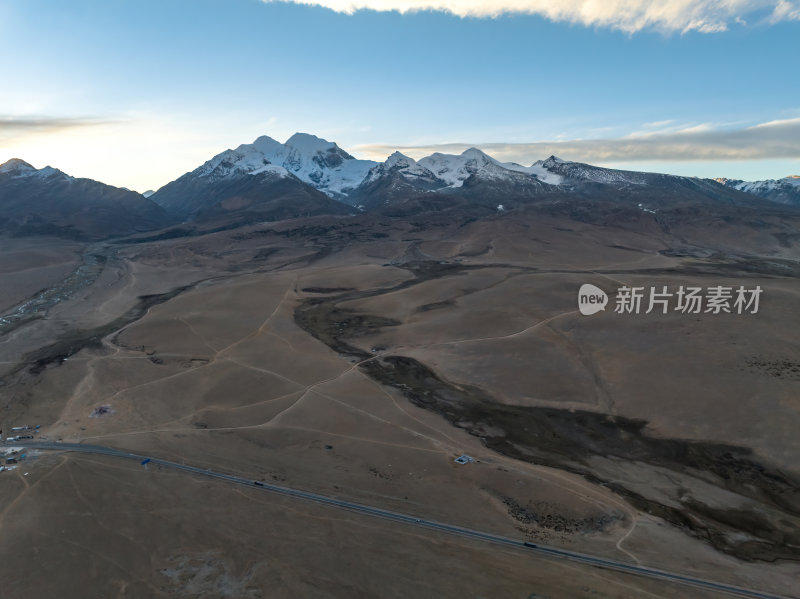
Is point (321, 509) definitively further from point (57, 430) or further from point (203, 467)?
point (57, 430)

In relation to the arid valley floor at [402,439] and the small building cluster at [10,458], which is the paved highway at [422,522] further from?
the small building cluster at [10,458]

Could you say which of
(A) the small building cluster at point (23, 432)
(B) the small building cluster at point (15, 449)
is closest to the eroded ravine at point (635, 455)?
(A) the small building cluster at point (23, 432)

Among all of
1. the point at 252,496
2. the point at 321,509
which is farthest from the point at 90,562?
the point at 321,509

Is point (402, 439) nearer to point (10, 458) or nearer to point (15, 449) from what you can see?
point (10, 458)

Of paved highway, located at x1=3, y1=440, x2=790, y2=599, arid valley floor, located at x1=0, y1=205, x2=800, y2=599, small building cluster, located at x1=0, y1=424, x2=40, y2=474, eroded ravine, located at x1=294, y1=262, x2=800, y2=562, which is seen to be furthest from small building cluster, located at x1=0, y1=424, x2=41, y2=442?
eroded ravine, located at x1=294, y1=262, x2=800, y2=562

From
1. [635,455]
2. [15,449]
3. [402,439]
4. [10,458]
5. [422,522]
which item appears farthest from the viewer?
[402,439]

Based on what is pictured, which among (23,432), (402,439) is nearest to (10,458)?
(23,432)

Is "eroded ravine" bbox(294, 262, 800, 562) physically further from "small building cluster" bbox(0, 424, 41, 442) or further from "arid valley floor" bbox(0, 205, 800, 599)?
"small building cluster" bbox(0, 424, 41, 442)
